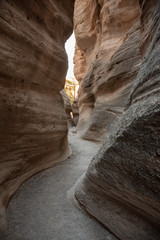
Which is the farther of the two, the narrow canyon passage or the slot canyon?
the narrow canyon passage

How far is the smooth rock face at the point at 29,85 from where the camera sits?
6.19 feet

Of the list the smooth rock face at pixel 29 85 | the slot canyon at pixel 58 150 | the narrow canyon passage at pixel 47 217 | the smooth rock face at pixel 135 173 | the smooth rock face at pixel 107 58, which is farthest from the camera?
the smooth rock face at pixel 107 58

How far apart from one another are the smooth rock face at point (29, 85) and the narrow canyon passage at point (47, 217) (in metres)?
0.16

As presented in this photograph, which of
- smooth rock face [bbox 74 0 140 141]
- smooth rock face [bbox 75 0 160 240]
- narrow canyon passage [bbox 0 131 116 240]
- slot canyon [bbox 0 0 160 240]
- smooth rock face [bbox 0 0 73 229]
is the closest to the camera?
smooth rock face [bbox 75 0 160 240]

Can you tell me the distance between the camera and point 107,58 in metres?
7.27

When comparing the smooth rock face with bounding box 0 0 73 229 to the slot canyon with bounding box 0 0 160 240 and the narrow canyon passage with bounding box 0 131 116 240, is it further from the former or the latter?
the narrow canyon passage with bounding box 0 131 116 240

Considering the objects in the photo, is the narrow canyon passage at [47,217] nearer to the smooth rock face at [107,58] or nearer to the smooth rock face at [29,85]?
the smooth rock face at [29,85]

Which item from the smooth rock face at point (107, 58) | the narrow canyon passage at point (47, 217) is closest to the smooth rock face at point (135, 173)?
the narrow canyon passage at point (47, 217)

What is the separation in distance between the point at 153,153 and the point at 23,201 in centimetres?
200

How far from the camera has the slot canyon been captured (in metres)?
1.17

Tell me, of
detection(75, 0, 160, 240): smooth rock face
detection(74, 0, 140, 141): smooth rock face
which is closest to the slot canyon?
detection(75, 0, 160, 240): smooth rock face

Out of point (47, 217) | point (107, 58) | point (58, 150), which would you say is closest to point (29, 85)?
point (58, 150)

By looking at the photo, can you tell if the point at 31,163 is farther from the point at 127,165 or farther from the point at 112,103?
the point at 112,103

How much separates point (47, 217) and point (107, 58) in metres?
7.82
